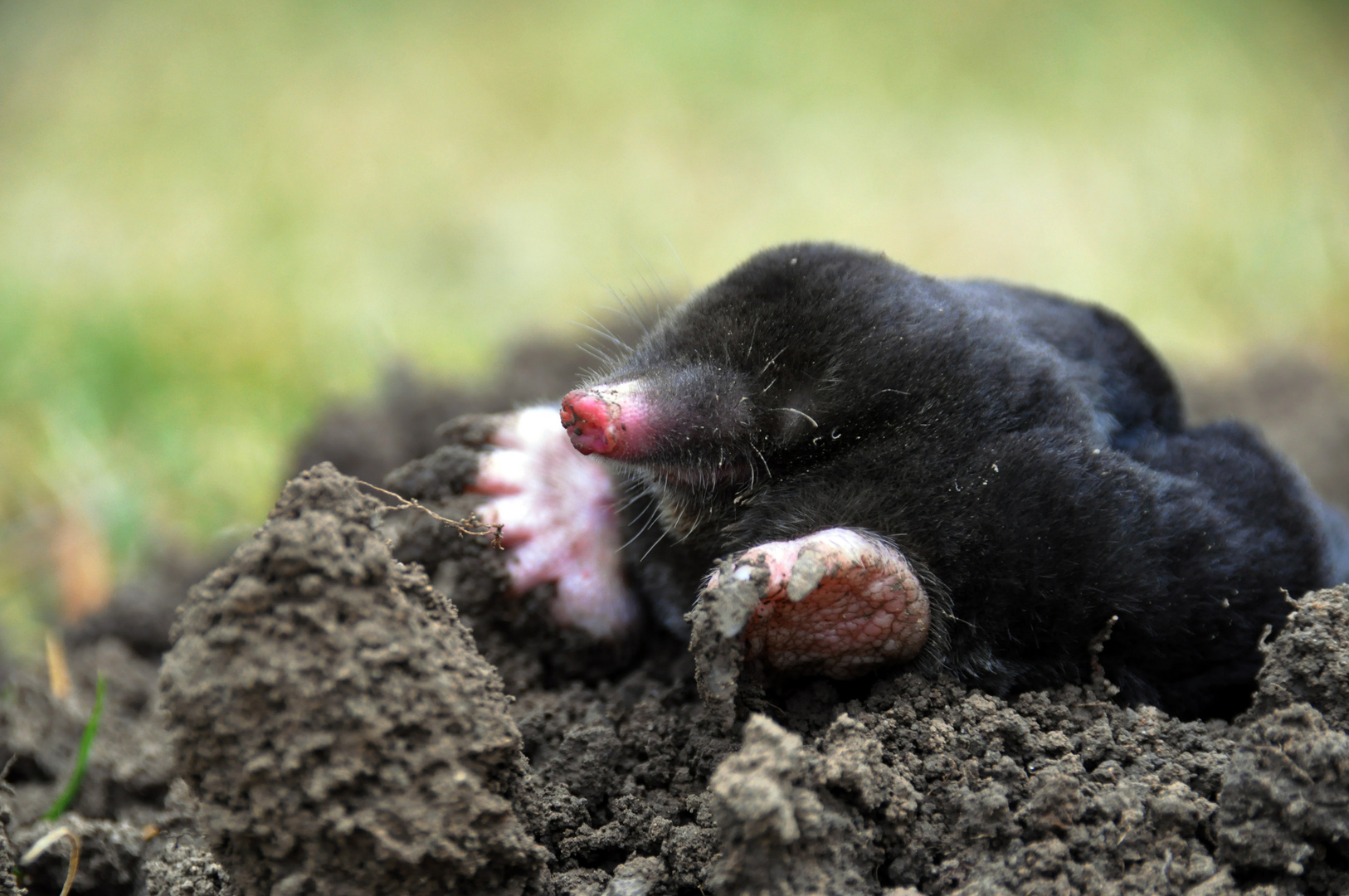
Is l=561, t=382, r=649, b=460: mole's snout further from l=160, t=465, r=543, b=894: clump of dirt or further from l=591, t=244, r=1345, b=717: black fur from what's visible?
l=160, t=465, r=543, b=894: clump of dirt

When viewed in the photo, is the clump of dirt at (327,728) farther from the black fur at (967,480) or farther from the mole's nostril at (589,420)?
the black fur at (967,480)

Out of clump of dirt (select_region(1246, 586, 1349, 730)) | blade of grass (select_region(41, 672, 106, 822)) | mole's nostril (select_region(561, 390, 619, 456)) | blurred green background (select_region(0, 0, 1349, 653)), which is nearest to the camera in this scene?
clump of dirt (select_region(1246, 586, 1349, 730))

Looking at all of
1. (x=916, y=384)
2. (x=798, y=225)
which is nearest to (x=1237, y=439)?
(x=916, y=384)

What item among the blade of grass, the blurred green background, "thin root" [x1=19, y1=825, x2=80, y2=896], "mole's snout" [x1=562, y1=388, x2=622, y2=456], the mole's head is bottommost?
"thin root" [x1=19, y1=825, x2=80, y2=896]

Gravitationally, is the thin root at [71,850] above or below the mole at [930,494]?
below

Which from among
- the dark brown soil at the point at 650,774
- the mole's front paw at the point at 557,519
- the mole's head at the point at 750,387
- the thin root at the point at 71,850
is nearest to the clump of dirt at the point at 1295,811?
the dark brown soil at the point at 650,774

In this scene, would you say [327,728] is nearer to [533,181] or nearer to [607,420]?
[607,420]

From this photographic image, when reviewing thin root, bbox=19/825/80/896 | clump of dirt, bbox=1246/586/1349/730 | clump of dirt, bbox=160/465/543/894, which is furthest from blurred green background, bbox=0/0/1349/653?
clump of dirt, bbox=1246/586/1349/730
